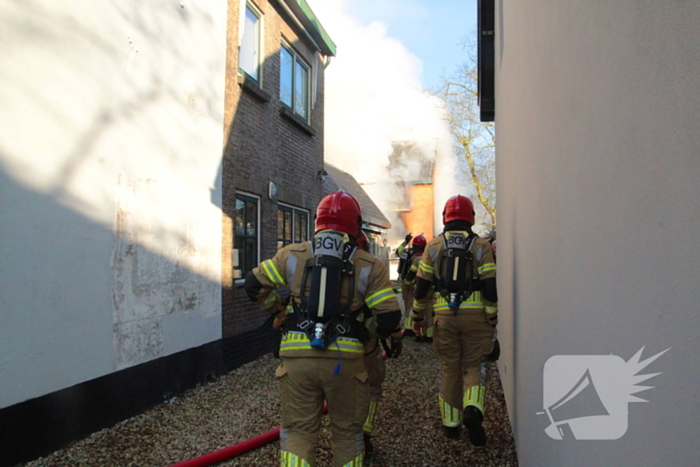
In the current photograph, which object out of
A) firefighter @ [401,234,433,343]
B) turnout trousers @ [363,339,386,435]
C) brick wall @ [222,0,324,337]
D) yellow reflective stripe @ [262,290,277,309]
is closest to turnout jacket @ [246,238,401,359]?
yellow reflective stripe @ [262,290,277,309]

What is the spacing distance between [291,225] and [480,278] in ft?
17.4

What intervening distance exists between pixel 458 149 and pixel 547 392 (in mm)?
20299

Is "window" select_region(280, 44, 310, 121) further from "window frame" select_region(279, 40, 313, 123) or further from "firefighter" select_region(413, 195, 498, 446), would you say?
"firefighter" select_region(413, 195, 498, 446)

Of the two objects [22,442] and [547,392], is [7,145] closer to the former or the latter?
[22,442]

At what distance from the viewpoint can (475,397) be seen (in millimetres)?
4129

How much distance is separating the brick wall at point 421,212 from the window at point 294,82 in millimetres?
25235

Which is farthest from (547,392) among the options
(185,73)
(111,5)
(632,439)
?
(185,73)

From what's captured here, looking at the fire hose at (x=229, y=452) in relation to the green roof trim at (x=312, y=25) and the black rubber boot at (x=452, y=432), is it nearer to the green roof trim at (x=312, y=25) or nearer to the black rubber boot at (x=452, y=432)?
the black rubber boot at (x=452, y=432)

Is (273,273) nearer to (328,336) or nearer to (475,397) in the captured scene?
(328,336)

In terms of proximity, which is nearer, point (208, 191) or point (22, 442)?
point (22, 442)

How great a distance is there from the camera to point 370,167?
1451 inches

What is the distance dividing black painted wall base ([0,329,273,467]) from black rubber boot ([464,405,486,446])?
5.86ft

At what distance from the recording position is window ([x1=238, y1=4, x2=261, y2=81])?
7.55 m

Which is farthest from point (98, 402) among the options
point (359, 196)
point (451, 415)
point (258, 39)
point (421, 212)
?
point (421, 212)
